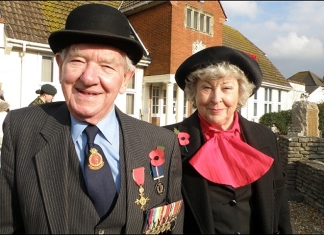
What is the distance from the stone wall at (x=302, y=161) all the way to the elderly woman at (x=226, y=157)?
11.7ft

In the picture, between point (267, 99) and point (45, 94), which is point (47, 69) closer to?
point (45, 94)

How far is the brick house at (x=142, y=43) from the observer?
10.8 meters

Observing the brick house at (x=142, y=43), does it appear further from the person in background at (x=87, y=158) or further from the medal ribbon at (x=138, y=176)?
the medal ribbon at (x=138, y=176)

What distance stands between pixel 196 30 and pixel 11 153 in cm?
1403

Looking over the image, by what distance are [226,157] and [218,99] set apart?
0.45 metres

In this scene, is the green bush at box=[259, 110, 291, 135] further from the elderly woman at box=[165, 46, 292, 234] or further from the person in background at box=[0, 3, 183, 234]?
the person in background at box=[0, 3, 183, 234]

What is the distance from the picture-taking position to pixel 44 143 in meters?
1.80

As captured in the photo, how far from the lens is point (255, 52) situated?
804 inches

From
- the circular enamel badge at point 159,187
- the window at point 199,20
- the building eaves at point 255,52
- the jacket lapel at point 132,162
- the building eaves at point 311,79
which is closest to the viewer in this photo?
the jacket lapel at point 132,162

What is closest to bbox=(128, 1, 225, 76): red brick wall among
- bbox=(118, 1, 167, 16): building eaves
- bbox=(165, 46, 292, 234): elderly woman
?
bbox=(118, 1, 167, 16): building eaves

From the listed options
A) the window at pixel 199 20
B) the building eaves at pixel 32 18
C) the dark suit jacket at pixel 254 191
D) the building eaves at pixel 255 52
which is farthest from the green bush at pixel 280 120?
the dark suit jacket at pixel 254 191

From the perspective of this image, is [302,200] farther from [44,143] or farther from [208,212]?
[44,143]

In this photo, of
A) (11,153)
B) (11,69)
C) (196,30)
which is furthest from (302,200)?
(196,30)

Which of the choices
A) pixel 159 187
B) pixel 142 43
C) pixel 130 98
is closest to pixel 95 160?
pixel 159 187
